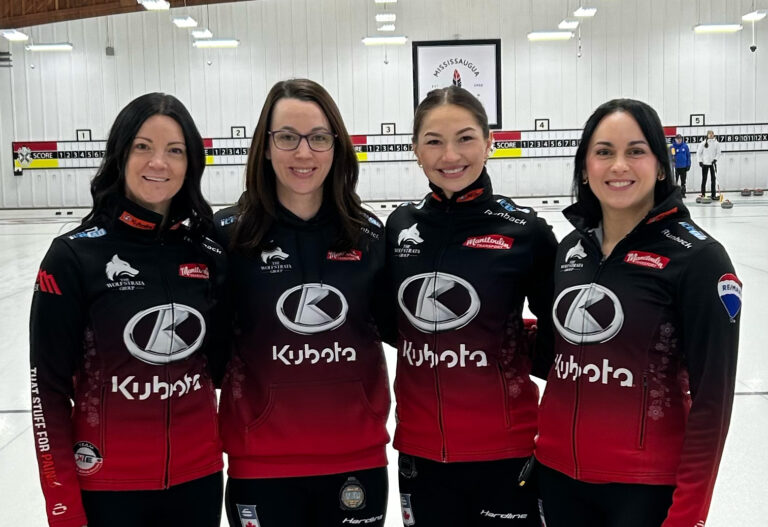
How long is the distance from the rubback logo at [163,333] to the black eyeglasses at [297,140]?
0.61m

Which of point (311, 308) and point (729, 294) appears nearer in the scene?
point (729, 294)

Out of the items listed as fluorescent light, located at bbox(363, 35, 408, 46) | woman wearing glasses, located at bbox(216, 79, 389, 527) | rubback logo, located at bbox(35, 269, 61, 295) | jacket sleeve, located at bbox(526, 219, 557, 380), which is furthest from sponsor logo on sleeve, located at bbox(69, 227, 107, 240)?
fluorescent light, located at bbox(363, 35, 408, 46)

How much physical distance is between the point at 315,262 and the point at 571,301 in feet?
2.68

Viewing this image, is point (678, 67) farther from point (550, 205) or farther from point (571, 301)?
point (571, 301)

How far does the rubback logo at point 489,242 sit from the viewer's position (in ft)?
7.73

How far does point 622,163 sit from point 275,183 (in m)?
1.14

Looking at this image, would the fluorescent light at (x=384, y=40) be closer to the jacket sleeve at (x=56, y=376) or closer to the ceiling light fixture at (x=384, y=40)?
the ceiling light fixture at (x=384, y=40)

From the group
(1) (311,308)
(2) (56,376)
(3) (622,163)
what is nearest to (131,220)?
(2) (56,376)

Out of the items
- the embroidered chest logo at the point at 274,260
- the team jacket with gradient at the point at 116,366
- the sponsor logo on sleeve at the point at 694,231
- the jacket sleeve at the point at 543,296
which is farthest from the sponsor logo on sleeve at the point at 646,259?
the team jacket with gradient at the point at 116,366

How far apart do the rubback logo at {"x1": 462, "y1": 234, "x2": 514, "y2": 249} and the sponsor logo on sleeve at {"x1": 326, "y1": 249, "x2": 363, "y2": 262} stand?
357 mm

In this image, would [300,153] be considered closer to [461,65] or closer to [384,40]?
[384,40]

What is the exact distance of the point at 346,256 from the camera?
2.34 meters

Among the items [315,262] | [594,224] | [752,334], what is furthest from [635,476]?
[752,334]

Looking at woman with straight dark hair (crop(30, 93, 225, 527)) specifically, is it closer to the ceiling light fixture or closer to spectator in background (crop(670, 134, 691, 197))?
the ceiling light fixture
